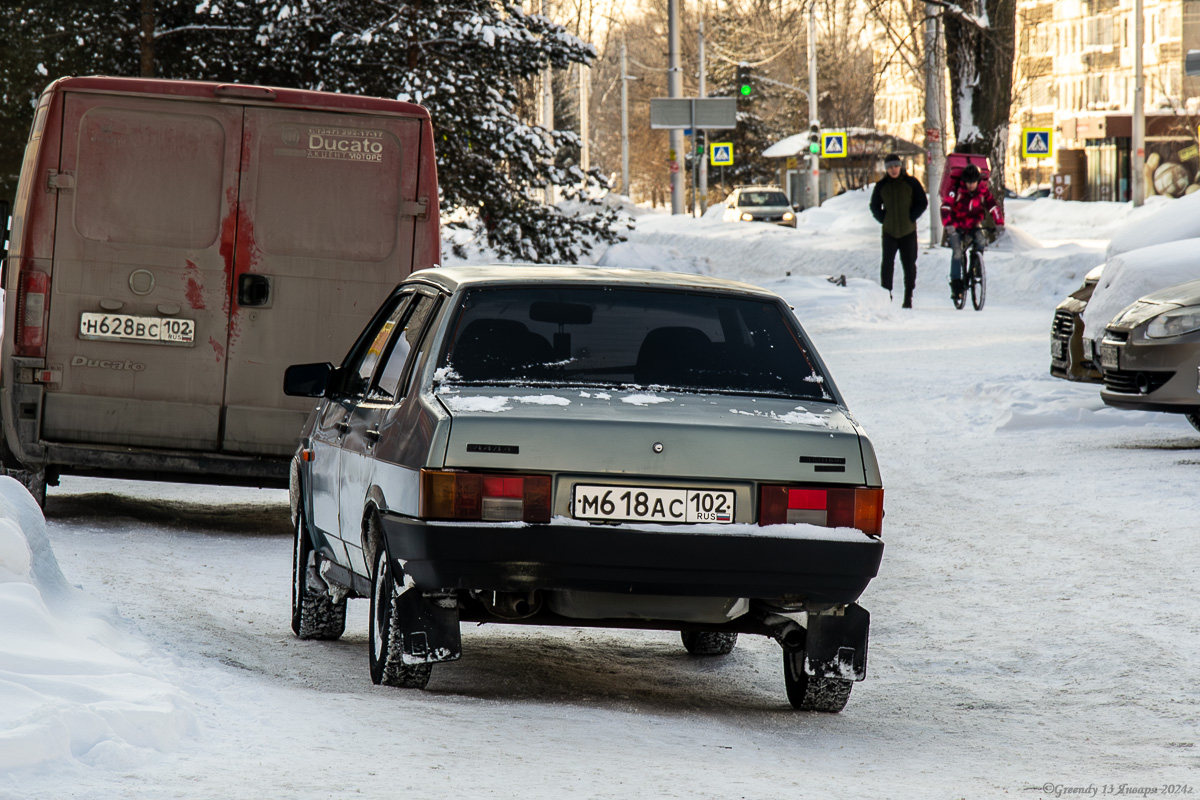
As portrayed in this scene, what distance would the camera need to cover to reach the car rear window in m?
5.71

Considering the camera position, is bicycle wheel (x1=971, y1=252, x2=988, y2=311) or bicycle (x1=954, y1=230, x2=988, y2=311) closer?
bicycle (x1=954, y1=230, x2=988, y2=311)

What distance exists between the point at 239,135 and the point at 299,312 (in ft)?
3.06

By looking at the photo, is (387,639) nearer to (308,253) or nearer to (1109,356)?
(308,253)

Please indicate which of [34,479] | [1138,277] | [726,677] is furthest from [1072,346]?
[34,479]

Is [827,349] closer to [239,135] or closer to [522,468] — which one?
[239,135]

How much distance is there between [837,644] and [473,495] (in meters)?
1.27

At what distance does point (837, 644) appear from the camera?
18.2 ft

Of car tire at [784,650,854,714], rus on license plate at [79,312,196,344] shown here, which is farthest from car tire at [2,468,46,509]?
car tire at [784,650,854,714]

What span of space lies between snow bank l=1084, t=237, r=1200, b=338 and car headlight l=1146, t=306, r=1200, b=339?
983 mm

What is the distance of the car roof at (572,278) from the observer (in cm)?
594

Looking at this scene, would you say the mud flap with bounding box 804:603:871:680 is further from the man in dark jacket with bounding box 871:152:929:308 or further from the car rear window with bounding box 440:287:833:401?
the man in dark jacket with bounding box 871:152:929:308

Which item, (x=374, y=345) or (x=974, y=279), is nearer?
(x=374, y=345)

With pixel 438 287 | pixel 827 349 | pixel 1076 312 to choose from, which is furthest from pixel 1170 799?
pixel 827 349

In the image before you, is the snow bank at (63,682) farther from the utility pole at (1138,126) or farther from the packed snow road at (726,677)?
the utility pole at (1138,126)
